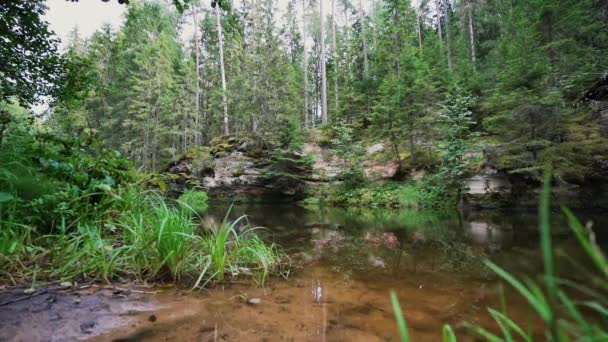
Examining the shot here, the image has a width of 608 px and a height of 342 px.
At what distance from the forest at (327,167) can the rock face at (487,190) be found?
2.3 inches

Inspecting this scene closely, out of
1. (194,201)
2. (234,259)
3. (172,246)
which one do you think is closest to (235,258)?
(234,259)

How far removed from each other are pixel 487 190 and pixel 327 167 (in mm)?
7967

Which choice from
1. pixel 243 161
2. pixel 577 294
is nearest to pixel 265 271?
pixel 577 294

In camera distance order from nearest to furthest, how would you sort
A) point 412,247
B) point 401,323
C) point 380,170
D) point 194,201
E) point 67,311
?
point 401,323
point 67,311
point 412,247
point 194,201
point 380,170

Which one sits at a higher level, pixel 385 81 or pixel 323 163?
pixel 385 81

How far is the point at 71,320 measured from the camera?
4.74 feet

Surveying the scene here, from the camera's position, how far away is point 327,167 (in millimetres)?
16031

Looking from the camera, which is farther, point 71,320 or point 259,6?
point 259,6

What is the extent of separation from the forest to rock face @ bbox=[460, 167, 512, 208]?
6 cm

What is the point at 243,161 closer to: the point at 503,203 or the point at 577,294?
the point at 503,203

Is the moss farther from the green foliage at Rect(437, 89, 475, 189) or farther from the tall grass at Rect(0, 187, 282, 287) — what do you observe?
the tall grass at Rect(0, 187, 282, 287)

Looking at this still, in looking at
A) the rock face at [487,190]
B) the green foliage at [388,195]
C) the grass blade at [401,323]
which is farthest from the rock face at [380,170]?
the grass blade at [401,323]

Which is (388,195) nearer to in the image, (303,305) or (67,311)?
(303,305)

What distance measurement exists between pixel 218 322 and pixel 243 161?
48.7ft
